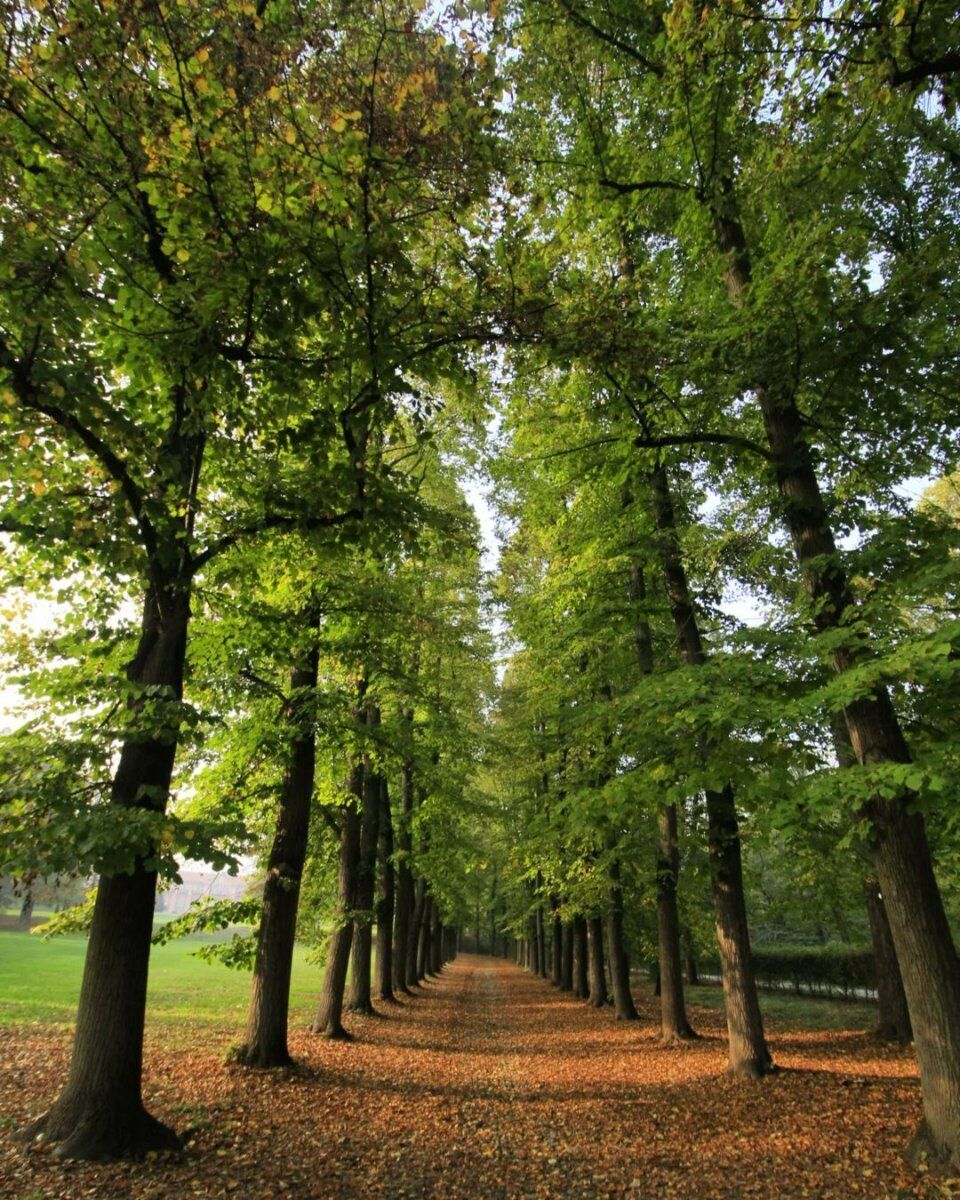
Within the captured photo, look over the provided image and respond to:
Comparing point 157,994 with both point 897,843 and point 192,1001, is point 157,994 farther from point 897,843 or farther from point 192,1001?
point 897,843

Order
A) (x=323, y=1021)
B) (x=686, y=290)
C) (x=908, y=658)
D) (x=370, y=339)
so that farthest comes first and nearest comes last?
(x=323, y=1021), (x=686, y=290), (x=908, y=658), (x=370, y=339)

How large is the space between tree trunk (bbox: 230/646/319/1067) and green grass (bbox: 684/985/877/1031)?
11.6m

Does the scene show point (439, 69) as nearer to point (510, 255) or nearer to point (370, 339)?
point (510, 255)

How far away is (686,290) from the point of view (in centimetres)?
878

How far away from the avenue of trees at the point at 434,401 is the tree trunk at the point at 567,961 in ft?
61.1

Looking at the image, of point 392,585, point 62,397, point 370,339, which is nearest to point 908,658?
point 370,339

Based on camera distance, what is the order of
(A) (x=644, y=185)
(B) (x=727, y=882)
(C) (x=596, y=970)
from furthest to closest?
(C) (x=596, y=970), (B) (x=727, y=882), (A) (x=644, y=185)

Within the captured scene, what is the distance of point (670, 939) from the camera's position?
1272 cm

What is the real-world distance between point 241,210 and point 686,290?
21.2ft

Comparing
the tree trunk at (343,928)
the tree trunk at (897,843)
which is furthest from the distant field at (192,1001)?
the tree trunk at (897,843)

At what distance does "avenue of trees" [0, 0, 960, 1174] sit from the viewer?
399cm

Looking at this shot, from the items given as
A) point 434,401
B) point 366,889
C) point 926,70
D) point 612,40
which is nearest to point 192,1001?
point 366,889

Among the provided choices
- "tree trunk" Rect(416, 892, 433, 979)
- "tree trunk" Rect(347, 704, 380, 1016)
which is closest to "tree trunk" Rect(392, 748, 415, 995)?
"tree trunk" Rect(347, 704, 380, 1016)

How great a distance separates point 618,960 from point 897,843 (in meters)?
12.9
